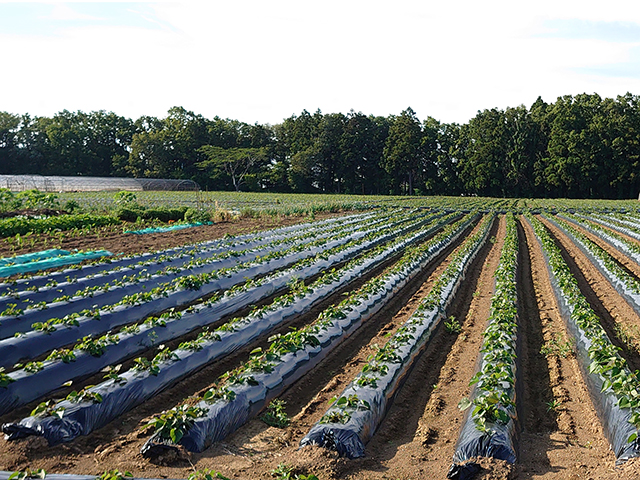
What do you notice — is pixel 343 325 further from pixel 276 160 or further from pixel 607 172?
pixel 276 160

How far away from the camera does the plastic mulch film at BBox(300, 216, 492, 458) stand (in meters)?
4.69

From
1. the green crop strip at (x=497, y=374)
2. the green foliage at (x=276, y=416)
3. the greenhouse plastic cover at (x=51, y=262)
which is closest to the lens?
the green crop strip at (x=497, y=374)

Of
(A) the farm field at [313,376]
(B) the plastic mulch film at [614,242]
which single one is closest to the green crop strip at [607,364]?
(A) the farm field at [313,376]

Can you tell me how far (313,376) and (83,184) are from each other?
5287cm

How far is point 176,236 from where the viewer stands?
1880 cm

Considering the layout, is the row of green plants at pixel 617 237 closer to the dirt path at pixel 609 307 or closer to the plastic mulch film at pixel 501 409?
the dirt path at pixel 609 307

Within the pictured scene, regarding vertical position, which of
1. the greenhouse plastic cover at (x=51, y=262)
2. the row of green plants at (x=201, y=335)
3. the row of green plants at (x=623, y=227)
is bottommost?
the row of green plants at (x=201, y=335)

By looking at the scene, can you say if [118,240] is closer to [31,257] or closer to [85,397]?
[31,257]

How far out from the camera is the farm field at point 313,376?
462 cm

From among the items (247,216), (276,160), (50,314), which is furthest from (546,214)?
(276,160)

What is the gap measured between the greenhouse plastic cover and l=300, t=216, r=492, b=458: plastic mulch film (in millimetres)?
8968

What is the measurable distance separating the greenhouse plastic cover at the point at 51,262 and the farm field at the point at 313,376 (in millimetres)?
1683

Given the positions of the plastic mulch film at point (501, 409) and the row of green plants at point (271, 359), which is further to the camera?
the row of green plants at point (271, 359)

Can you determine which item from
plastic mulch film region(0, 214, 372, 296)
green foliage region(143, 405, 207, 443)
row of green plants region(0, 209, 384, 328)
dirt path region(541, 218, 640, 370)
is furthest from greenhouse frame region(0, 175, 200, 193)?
green foliage region(143, 405, 207, 443)
